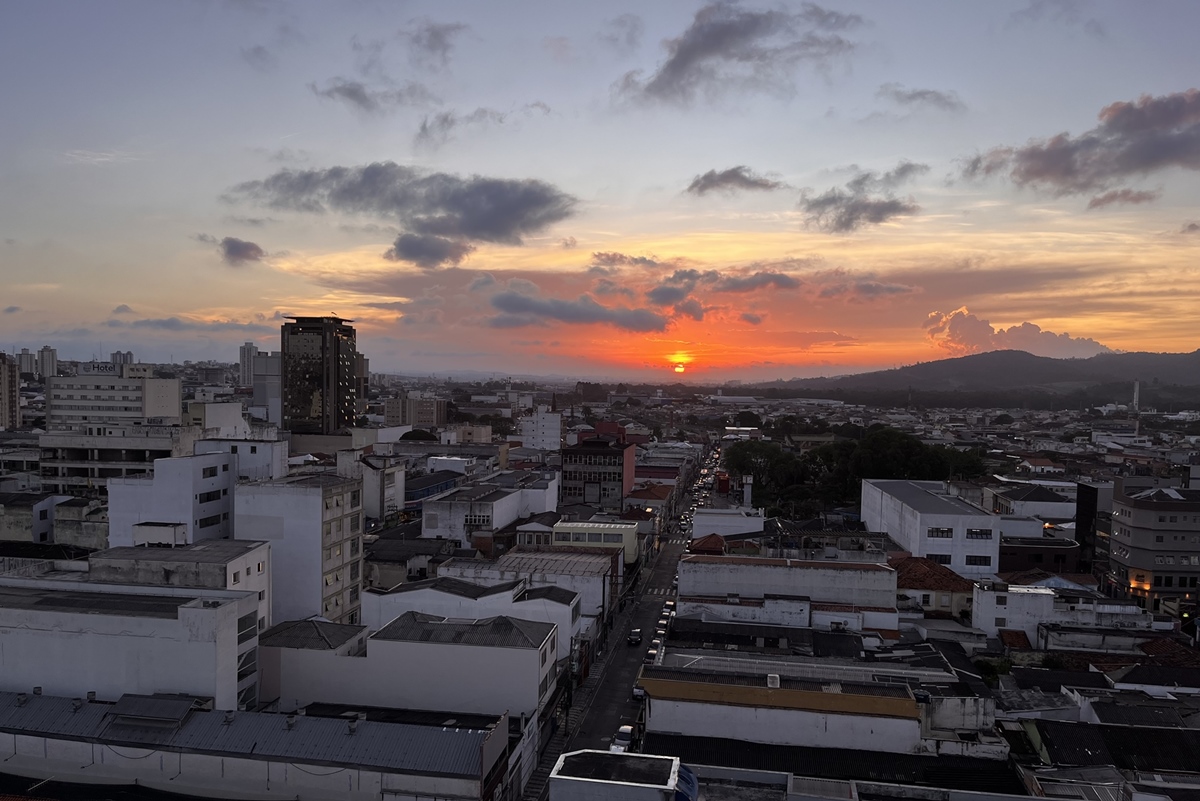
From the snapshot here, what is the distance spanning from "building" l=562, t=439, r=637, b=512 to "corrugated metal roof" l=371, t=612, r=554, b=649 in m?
26.9

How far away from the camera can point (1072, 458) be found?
69750 mm

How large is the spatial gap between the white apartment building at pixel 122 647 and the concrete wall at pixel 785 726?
8362mm

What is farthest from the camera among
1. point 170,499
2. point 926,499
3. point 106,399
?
point 106,399

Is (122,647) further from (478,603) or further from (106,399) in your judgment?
(106,399)

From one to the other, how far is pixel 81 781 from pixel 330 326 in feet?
233

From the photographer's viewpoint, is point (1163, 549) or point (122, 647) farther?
point (1163, 549)

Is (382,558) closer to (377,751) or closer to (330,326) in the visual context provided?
(377,751)

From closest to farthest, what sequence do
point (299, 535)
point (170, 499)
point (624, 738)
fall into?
point (624, 738) → point (299, 535) → point (170, 499)

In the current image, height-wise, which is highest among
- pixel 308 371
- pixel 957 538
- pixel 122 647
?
pixel 308 371

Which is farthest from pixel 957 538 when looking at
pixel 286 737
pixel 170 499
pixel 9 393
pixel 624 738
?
pixel 9 393

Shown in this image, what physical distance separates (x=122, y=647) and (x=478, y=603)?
8630mm

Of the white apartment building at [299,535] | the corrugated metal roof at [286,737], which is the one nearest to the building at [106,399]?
the white apartment building at [299,535]

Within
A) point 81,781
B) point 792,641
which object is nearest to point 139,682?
point 81,781

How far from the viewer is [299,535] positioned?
2352cm
